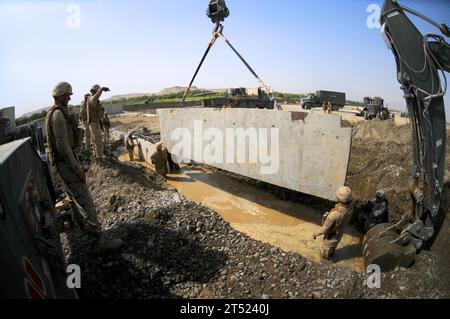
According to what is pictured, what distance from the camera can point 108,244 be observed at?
13.6ft

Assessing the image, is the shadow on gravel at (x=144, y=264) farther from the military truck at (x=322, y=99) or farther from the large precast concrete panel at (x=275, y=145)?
the military truck at (x=322, y=99)

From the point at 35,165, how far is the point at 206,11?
19.9ft

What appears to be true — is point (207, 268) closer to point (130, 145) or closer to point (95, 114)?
point (95, 114)

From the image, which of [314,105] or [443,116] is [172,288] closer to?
[443,116]

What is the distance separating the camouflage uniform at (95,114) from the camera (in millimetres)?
7254

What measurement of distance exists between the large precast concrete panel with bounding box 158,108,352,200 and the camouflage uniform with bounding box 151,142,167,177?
2.98ft

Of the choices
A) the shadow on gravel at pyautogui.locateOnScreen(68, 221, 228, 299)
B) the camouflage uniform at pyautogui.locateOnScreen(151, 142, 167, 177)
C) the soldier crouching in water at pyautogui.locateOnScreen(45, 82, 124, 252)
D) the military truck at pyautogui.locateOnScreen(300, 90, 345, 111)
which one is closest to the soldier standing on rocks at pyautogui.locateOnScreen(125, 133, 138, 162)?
the camouflage uniform at pyautogui.locateOnScreen(151, 142, 167, 177)

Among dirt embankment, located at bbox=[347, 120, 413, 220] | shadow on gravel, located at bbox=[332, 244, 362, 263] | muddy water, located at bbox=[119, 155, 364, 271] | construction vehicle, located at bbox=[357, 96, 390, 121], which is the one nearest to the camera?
shadow on gravel, located at bbox=[332, 244, 362, 263]

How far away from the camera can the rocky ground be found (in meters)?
3.61

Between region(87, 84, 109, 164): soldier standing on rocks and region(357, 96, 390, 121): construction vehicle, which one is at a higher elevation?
region(357, 96, 390, 121): construction vehicle

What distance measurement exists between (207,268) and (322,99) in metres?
25.9

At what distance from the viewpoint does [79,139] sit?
421 cm

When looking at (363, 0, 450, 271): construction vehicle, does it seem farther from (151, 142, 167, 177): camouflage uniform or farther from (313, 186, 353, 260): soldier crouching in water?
(151, 142, 167, 177): camouflage uniform
